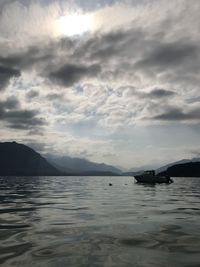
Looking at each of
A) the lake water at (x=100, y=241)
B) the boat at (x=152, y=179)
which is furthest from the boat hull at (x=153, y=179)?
the lake water at (x=100, y=241)

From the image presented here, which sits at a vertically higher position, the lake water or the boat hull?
the boat hull

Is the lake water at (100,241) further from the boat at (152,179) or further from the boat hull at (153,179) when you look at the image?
the boat at (152,179)

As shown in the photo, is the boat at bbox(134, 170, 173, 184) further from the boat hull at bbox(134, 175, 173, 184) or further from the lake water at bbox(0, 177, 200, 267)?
the lake water at bbox(0, 177, 200, 267)

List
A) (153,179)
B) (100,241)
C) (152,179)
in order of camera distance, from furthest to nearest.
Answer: (152,179) → (153,179) → (100,241)

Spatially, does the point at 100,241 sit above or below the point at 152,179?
below

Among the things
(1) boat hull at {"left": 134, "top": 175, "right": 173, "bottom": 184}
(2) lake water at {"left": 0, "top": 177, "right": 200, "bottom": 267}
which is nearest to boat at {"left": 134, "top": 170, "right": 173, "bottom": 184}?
(1) boat hull at {"left": 134, "top": 175, "right": 173, "bottom": 184}

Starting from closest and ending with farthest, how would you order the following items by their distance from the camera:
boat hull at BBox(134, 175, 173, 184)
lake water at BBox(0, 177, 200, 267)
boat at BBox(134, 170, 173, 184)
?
lake water at BBox(0, 177, 200, 267)
boat hull at BBox(134, 175, 173, 184)
boat at BBox(134, 170, 173, 184)

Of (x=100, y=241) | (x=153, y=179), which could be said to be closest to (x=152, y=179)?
(x=153, y=179)

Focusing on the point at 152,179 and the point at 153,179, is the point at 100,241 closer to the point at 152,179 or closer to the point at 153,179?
the point at 153,179

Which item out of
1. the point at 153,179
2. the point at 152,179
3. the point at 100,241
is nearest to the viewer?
the point at 100,241

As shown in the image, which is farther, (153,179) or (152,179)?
(152,179)

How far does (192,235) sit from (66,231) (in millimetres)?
7066

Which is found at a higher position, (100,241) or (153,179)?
(153,179)

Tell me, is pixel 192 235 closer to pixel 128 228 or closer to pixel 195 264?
pixel 128 228
